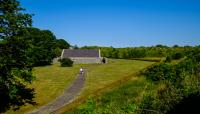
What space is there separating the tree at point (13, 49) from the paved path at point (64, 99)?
447 centimetres

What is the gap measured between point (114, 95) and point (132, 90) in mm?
1365

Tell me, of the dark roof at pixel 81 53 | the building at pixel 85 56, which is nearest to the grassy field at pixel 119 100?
the building at pixel 85 56

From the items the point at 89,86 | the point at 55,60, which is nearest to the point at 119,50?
the point at 55,60

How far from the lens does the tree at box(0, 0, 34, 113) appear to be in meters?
41.8

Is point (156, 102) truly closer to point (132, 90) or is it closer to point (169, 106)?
point (169, 106)

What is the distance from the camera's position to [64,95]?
5550 cm

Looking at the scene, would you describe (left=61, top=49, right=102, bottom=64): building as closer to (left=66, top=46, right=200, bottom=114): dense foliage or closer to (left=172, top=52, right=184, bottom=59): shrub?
(left=172, top=52, right=184, bottom=59): shrub

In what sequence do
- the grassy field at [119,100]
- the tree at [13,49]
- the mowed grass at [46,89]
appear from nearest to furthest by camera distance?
the grassy field at [119,100] → the tree at [13,49] → the mowed grass at [46,89]

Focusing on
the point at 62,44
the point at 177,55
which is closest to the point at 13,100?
the point at 177,55

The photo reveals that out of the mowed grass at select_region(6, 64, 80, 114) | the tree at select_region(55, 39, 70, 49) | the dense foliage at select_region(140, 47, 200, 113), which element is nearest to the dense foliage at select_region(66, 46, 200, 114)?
the dense foliage at select_region(140, 47, 200, 113)

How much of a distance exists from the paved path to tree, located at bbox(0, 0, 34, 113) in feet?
14.7

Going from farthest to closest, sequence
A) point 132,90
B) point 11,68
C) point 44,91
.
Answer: point 44,91 < point 11,68 < point 132,90

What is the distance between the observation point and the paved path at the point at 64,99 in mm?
44531

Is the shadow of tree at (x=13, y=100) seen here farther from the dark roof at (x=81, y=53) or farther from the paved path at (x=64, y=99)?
the dark roof at (x=81, y=53)
